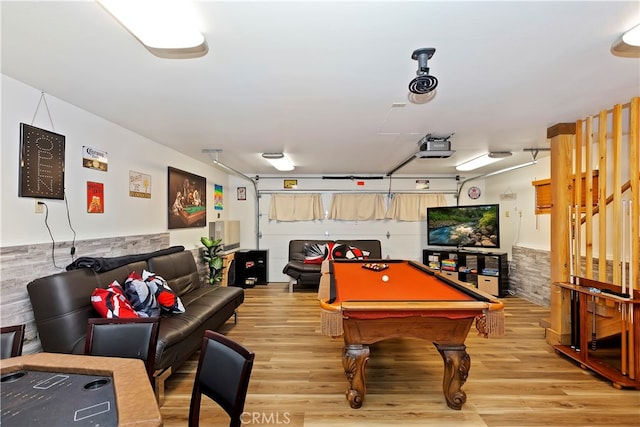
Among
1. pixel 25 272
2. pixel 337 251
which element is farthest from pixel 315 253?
pixel 25 272

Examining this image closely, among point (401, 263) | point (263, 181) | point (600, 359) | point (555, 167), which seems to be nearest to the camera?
point (600, 359)

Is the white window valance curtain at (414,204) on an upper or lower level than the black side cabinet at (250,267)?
upper

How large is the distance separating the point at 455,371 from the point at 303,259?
4.49 meters

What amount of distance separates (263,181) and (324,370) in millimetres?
4887

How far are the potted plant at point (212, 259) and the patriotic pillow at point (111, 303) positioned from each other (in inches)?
101

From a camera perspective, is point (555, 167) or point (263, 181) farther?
point (263, 181)

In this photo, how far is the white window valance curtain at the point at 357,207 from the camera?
6.88 m

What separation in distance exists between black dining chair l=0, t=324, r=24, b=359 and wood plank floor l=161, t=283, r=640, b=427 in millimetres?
1116

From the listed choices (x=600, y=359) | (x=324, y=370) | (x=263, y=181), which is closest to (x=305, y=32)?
(x=324, y=370)

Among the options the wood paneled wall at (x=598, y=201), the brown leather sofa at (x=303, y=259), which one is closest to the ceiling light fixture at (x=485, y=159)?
the wood paneled wall at (x=598, y=201)

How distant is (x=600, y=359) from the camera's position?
303 cm

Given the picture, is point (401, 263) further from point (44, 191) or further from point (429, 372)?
point (44, 191)

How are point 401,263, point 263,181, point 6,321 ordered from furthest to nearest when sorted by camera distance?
1. point 263,181
2. point 401,263
3. point 6,321

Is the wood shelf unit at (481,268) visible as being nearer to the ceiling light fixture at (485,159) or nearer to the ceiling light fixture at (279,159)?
Answer: the ceiling light fixture at (485,159)
